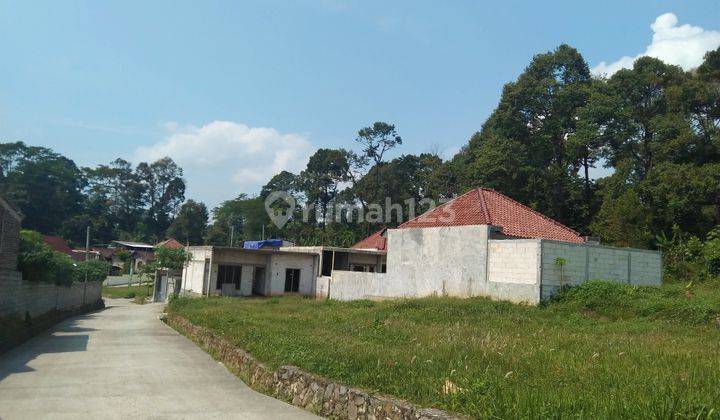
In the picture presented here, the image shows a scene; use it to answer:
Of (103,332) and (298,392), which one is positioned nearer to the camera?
(298,392)

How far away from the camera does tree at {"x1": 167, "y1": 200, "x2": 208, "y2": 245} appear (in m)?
92.2

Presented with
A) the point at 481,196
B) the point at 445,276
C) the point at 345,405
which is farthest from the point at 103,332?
the point at 481,196

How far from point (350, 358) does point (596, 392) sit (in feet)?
12.2

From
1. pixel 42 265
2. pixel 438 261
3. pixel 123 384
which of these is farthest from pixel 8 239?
pixel 438 261

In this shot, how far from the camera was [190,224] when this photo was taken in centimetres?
9294

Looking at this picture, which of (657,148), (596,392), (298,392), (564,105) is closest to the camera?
(596,392)

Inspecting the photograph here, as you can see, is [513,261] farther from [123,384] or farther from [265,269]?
[265,269]

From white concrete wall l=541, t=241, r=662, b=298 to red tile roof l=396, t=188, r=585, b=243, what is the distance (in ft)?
13.9

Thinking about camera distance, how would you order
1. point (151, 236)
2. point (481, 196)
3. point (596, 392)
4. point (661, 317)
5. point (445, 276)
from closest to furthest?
point (596, 392), point (661, 317), point (445, 276), point (481, 196), point (151, 236)

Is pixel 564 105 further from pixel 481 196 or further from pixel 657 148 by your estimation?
pixel 481 196

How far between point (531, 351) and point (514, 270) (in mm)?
11702

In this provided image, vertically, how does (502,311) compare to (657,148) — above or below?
below

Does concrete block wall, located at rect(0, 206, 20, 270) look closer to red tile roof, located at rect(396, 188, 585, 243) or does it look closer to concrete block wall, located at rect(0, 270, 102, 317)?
concrete block wall, located at rect(0, 270, 102, 317)

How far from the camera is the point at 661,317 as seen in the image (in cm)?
1485
